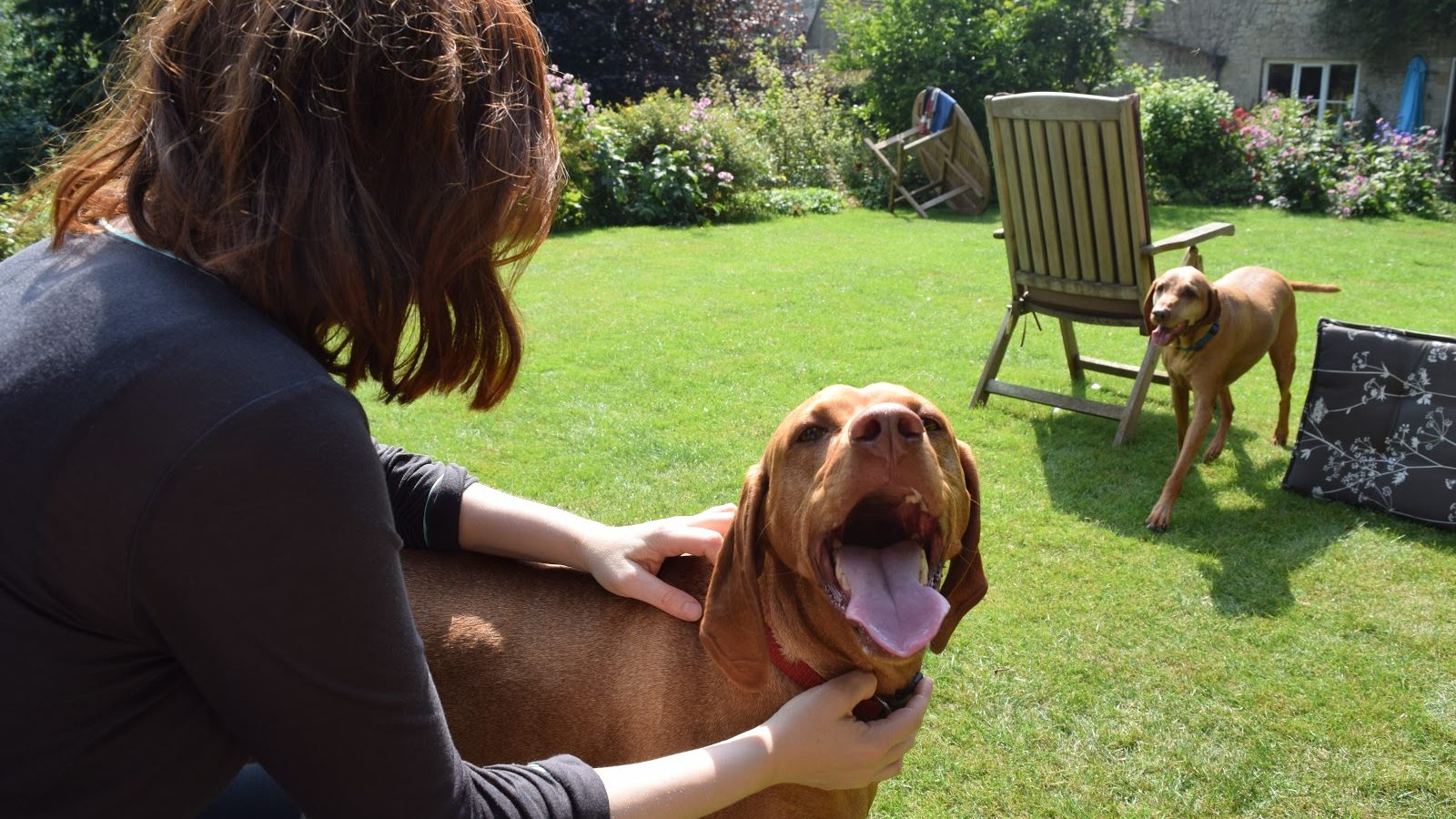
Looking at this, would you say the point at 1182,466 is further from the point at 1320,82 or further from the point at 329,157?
the point at 1320,82

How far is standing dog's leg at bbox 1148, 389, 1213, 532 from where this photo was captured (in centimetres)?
446

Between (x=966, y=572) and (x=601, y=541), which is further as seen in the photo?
(x=601, y=541)

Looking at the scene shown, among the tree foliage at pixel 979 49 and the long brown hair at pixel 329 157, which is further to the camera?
the tree foliage at pixel 979 49

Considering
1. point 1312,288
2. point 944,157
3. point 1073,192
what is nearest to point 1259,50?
point 944,157

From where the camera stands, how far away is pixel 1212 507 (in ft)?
15.4

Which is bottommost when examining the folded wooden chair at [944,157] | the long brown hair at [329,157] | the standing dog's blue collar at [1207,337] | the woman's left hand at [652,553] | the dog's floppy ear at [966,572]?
the folded wooden chair at [944,157]

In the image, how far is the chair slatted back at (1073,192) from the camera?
5262mm

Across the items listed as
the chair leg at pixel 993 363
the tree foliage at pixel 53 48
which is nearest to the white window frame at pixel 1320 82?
the chair leg at pixel 993 363

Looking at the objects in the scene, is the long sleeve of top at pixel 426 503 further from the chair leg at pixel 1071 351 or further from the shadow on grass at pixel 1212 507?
the chair leg at pixel 1071 351

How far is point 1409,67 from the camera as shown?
1795 cm

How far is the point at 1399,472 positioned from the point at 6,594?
199 inches

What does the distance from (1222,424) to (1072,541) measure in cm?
142

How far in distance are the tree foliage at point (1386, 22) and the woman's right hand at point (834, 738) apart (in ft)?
68.4

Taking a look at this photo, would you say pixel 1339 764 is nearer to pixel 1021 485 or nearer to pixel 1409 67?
pixel 1021 485
